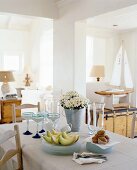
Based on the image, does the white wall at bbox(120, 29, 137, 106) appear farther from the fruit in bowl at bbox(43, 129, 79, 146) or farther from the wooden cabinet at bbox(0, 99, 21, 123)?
the fruit in bowl at bbox(43, 129, 79, 146)

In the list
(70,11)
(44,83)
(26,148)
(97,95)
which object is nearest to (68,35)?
(70,11)

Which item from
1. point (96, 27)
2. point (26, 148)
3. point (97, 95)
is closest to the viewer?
point (26, 148)

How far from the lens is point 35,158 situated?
6.09 ft

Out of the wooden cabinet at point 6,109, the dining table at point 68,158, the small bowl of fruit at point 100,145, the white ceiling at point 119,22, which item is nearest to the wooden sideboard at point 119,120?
the white ceiling at point 119,22

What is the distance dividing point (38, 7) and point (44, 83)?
4001 millimetres

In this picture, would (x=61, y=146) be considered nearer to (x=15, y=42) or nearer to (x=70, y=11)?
(x=70, y=11)

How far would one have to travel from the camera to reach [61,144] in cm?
189

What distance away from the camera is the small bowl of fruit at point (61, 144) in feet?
6.05

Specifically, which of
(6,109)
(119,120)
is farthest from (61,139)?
(6,109)

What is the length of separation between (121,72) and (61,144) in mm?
4692

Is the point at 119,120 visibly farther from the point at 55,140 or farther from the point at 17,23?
the point at 17,23

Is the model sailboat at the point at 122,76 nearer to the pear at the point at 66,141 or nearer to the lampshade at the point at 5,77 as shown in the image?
the lampshade at the point at 5,77

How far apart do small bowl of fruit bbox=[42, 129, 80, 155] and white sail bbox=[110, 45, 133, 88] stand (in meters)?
4.46

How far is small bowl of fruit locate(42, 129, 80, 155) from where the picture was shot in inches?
72.6
